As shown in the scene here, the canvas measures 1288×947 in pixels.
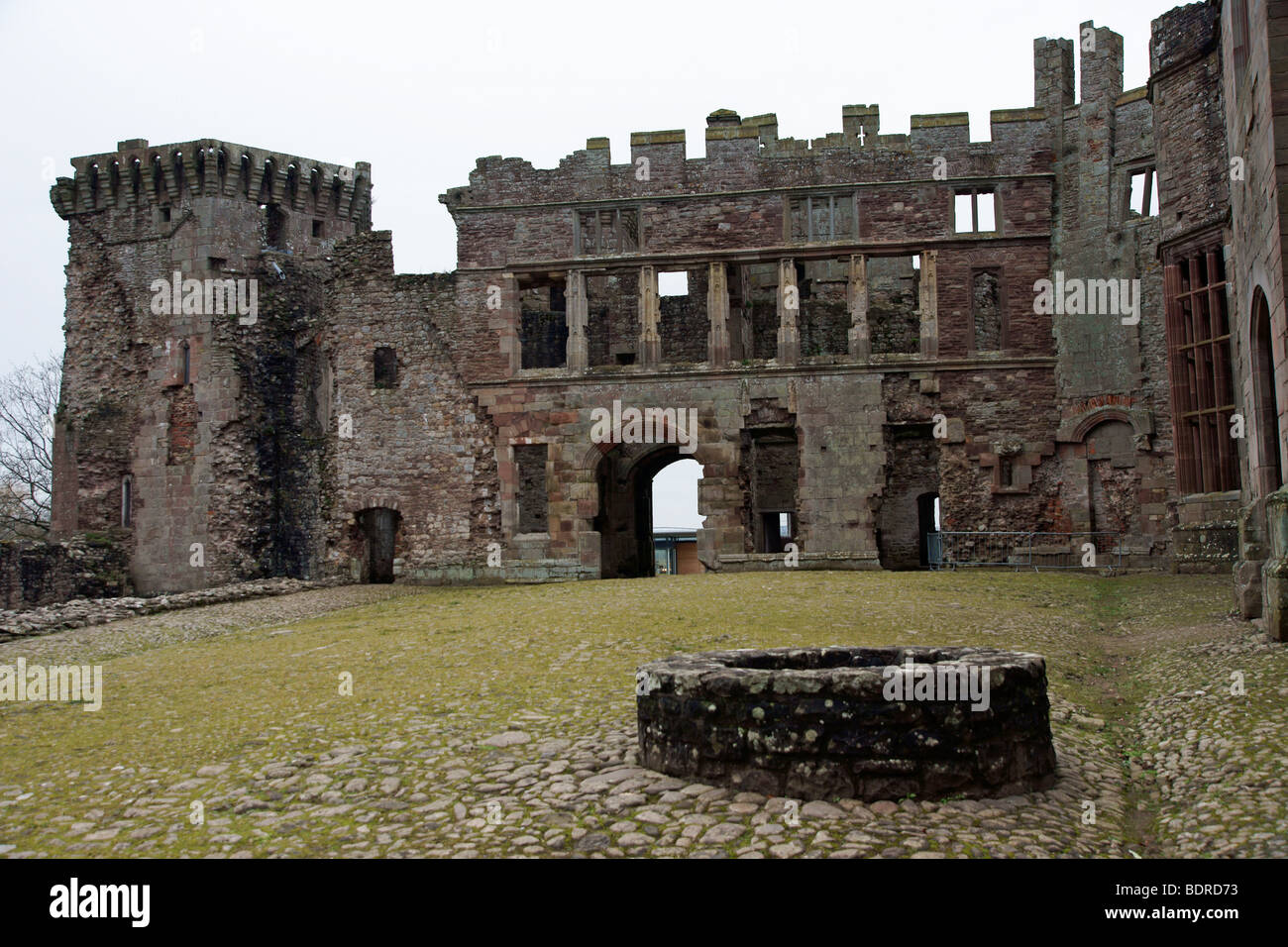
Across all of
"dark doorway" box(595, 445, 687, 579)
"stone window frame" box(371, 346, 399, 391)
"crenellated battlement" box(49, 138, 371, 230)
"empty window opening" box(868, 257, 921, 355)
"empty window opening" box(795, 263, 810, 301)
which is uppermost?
"crenellated battlement" box(49, 138, 371, 230)

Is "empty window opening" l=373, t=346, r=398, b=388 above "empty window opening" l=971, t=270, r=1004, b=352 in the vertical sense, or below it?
below

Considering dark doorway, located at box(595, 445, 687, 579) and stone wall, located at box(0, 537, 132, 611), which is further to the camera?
dark doorway, located at box(595, 445, 687, 579)

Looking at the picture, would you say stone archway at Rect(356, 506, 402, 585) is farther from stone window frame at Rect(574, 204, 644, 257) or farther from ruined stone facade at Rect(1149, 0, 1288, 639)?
ruined stone facade at Rect(1149, 0, 1288, 639)

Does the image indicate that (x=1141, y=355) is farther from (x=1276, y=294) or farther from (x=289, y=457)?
(x=289, y=457)

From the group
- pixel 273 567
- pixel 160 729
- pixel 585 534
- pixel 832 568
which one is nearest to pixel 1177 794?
pixel 160 729

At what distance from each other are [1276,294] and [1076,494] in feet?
44.3

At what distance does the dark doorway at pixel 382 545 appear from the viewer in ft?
90.6

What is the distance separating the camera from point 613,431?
24062 millimetres

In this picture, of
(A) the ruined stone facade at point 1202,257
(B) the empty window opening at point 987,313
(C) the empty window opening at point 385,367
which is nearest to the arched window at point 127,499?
(C) the empty window opening at point 385,367

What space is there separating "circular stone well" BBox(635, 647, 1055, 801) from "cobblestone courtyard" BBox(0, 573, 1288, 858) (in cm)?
14

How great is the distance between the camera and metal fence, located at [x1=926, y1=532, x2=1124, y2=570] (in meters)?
22.7

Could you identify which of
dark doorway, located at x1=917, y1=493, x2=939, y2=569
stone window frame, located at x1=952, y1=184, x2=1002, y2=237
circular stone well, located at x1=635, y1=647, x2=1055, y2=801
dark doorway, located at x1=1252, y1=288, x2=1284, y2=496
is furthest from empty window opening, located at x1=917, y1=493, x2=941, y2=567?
circular stone well, located at x1=635, y1=647, x2=1055, y2=801

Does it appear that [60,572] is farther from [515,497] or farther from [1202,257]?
[1202,257]

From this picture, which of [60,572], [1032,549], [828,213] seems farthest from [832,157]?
[60,572]
